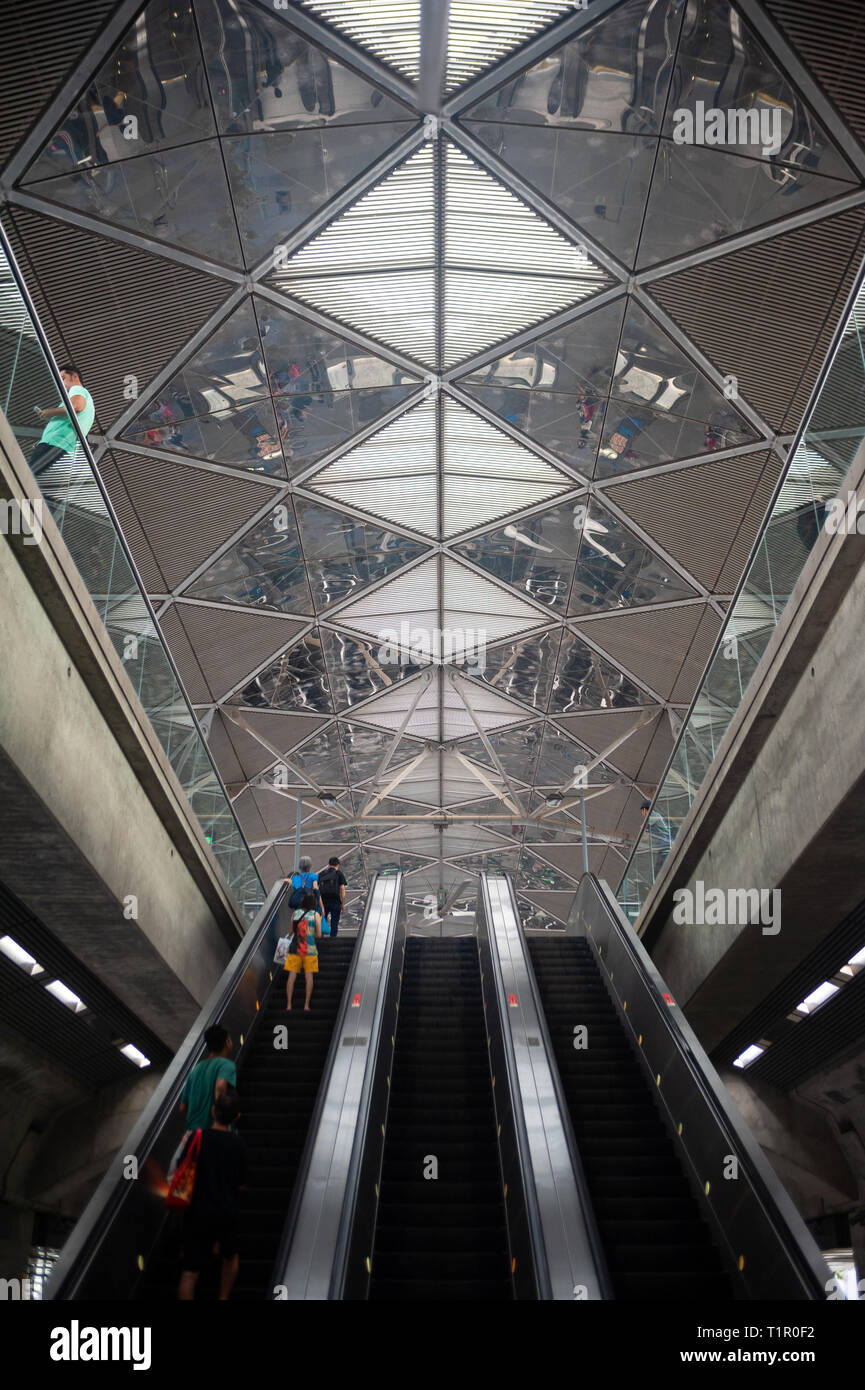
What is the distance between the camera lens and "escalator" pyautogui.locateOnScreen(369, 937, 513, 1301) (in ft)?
25.3

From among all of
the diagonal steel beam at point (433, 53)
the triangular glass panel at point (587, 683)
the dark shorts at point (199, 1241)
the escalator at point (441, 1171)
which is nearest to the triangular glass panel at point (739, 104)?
the diagonal steel beam at point (433, 53)

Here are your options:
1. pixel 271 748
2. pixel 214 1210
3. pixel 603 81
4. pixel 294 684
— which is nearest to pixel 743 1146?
pixel 214 1210

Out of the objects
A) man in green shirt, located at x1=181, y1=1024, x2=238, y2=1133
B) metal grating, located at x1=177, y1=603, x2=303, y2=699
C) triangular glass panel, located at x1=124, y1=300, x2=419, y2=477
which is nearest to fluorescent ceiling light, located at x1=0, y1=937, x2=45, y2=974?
man in green shirt, located at x1=181, y1=1024, x2=238, y2=1133

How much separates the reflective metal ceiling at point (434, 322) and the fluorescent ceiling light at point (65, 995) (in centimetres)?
850

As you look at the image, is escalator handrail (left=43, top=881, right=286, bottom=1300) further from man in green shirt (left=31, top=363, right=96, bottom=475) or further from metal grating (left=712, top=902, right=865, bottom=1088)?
metal grating (left=712, top=902, right=865, bottom=1088)

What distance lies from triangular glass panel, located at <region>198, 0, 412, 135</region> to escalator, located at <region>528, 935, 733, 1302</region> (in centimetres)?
1163

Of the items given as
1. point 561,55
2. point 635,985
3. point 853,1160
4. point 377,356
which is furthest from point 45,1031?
point 561,55

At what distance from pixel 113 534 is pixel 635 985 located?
8055 mm

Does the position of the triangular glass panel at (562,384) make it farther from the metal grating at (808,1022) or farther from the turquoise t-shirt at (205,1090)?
the turquoise t-shirt at (205,1090)

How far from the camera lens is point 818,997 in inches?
570

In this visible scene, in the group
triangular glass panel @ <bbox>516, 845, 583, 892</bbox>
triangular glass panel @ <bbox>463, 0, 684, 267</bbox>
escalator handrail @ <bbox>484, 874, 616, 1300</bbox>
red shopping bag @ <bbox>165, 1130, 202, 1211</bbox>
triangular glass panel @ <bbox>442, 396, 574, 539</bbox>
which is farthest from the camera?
triangular glass panel @ <bbox>516, 845, 583, 892</bbox>

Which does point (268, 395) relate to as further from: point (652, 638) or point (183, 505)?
point (652, 638)

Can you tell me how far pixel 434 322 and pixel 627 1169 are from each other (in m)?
12.4
